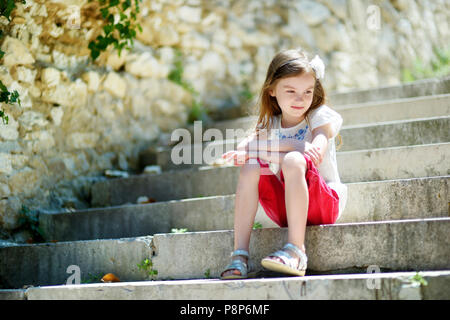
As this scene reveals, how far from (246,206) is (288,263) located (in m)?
0.34

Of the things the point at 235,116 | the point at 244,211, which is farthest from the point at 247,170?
the point at 235,116

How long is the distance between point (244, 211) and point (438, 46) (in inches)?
186

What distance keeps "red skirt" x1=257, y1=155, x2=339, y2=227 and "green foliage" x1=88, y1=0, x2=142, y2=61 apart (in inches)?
68.6

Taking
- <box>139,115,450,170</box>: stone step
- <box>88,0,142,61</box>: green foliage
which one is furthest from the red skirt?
<box>88,0,142,61</box>: green foliage

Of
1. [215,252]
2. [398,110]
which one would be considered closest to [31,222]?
[215,252]

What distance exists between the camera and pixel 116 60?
3740 mm

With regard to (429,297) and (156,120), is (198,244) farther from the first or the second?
(156,120)

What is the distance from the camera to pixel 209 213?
9.07 feet

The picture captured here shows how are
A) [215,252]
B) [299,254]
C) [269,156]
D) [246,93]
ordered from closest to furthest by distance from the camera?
[299,254] → [269,156] → [215,252] → [246,93]

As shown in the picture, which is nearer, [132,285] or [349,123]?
[132,285]

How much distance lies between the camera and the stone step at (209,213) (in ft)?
7.54

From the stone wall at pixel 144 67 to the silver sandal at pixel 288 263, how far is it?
1.69 m

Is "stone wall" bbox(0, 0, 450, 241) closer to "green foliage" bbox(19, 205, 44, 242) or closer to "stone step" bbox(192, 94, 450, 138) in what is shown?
"green foliage" bbox(19, 205, 44, 242)

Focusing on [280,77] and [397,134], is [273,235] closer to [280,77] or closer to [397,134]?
[280,77]
